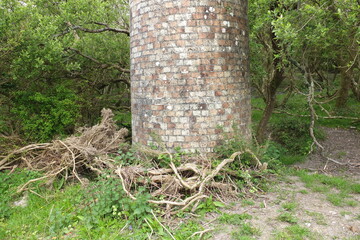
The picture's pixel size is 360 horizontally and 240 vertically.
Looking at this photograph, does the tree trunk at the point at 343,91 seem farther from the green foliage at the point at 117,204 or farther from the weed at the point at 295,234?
the green foliage at the point at 117,204

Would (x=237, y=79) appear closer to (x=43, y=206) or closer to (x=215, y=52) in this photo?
(x=215, y=52)

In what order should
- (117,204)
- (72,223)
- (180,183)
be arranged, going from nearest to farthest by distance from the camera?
→ (72,223) → (117,204) → (180,183)

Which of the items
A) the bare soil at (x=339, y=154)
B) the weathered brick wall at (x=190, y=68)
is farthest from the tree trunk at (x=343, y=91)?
the weathered brick wall at (x=190, y=68)

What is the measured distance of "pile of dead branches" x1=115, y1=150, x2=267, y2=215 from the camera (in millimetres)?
4504

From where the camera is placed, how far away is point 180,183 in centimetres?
466

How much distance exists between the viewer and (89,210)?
14.4 ft

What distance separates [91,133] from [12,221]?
8.83 ft

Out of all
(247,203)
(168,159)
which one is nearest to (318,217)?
(247,203)

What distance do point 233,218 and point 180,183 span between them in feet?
3.26

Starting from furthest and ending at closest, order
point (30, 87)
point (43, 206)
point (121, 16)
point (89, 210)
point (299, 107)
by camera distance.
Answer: point (299, 107)
point (121, 16)
point (30, 87)
point (43, 206)
point (89, 210)

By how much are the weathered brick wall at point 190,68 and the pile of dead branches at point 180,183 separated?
69 cm

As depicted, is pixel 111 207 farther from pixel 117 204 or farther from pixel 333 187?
pixel 333 187

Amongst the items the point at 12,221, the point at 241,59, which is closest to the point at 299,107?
the point at 241,59

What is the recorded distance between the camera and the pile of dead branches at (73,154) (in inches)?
242
